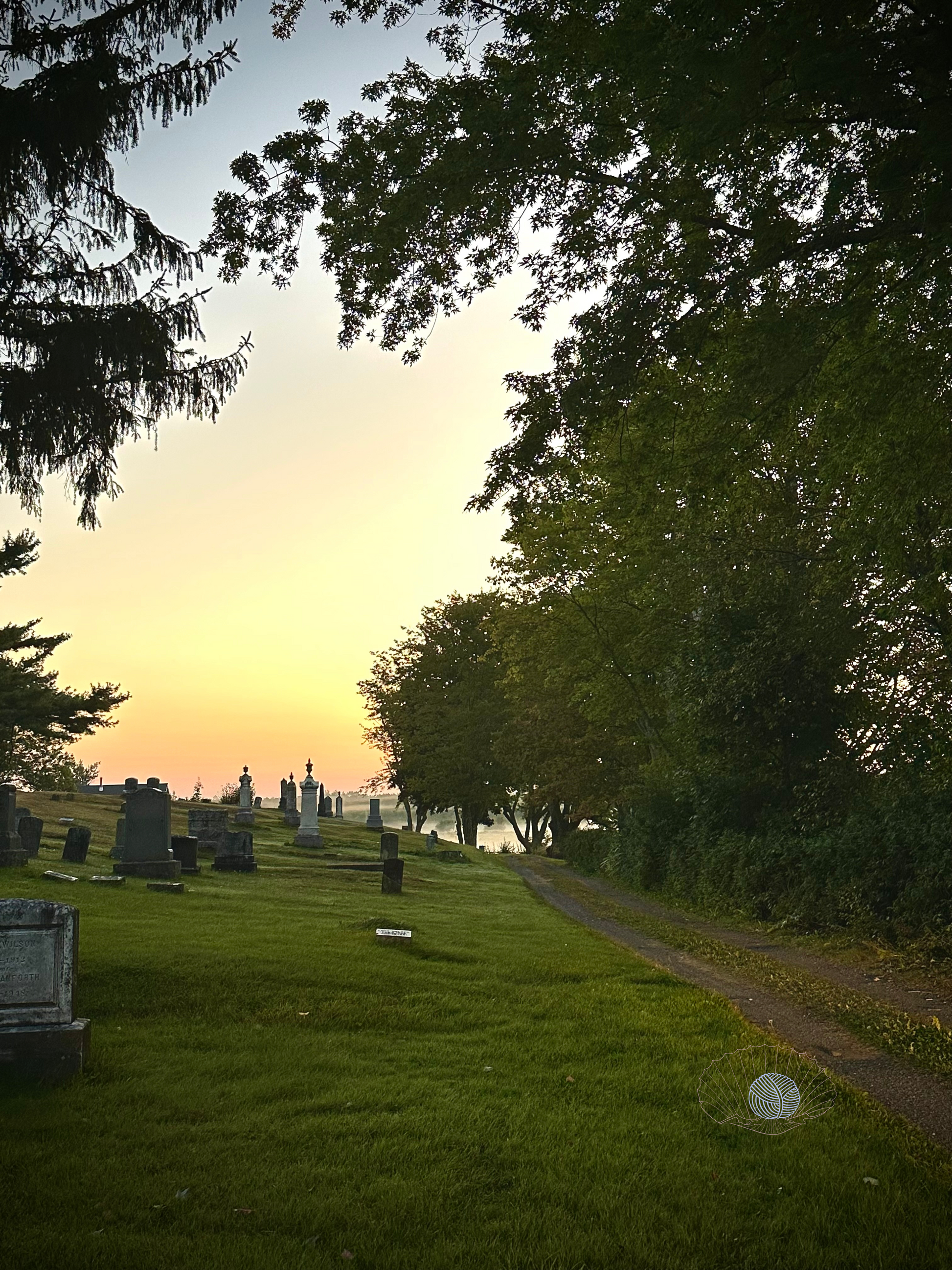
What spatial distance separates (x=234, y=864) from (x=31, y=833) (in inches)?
187

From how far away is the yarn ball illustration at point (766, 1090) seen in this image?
5621mm

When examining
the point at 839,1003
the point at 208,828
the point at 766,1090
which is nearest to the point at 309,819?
the point at 208,828

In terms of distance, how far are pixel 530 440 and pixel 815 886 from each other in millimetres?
9337

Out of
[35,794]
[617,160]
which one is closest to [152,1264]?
[617,160]

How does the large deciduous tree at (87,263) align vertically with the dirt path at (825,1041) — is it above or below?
above

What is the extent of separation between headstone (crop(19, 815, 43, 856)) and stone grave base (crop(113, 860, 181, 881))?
3.24 m

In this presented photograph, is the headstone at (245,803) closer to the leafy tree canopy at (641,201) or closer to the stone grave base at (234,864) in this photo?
the stone grave base at (234,864)

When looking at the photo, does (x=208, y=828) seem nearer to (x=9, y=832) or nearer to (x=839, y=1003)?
(x=9, y=832)

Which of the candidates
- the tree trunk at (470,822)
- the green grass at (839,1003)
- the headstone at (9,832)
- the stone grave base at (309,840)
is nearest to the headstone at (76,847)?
the headstone at (9,832)

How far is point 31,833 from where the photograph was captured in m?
20.7

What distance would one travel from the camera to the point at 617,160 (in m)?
10.8

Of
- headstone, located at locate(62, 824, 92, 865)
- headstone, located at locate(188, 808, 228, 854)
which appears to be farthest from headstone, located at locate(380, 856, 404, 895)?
headstone, located at locate(62, 824, 92, 865)

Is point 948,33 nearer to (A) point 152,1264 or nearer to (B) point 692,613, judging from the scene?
(A) point 152,1264

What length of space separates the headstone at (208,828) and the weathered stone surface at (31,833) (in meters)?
4.00
